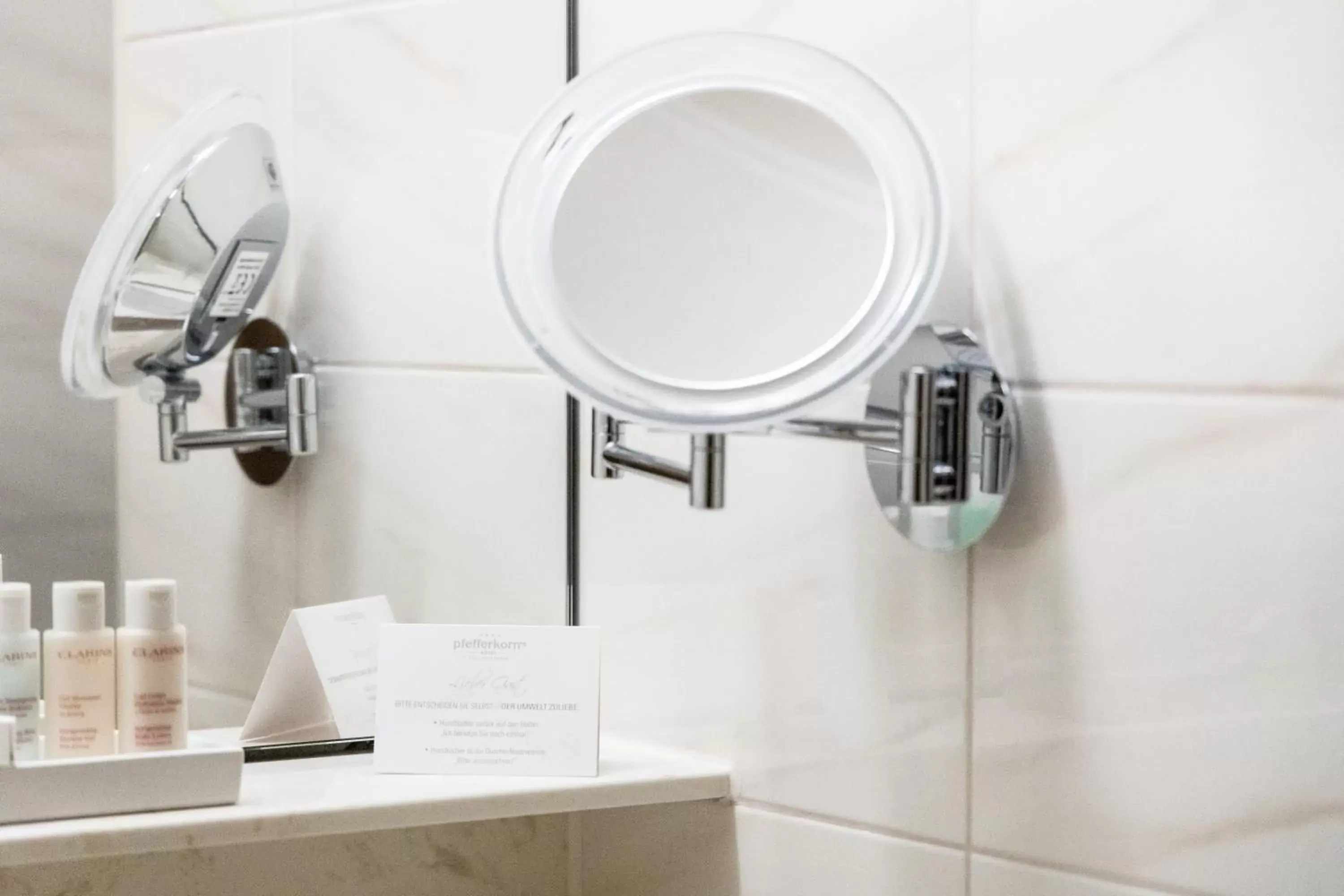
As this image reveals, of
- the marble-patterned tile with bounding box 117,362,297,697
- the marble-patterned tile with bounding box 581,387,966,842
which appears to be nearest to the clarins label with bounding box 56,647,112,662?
the marble-patterned tile with bounding box 117,362,297,697

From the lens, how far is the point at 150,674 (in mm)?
927

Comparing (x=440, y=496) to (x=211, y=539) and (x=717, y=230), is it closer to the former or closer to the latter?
(x=211, y=539)

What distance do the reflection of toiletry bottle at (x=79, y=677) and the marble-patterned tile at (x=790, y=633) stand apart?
414mm

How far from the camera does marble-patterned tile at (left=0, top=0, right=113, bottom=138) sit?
0.99 meters

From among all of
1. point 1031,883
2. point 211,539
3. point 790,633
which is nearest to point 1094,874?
point 1031,883

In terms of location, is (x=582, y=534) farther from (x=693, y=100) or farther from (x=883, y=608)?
(x=693, y=100)

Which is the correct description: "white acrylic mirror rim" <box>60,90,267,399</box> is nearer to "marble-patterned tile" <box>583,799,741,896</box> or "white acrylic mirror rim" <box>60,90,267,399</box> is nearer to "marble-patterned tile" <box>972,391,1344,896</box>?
"marble-patterned tile" <box>583,799,741,896</box>

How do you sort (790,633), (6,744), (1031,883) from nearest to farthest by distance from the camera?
(6,744)
(1031,883)
(790,633)

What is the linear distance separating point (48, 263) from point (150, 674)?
0.32m

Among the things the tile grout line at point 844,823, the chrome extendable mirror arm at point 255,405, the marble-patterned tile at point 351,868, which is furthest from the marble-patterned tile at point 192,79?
the tile grout line at point 844,823

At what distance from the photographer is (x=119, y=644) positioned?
3.07 ft

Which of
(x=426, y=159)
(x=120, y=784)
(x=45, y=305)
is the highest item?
(x=426, y=159)

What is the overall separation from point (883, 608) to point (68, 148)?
0.71 meters

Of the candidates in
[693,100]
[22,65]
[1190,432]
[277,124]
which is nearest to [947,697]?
[1190,432]
